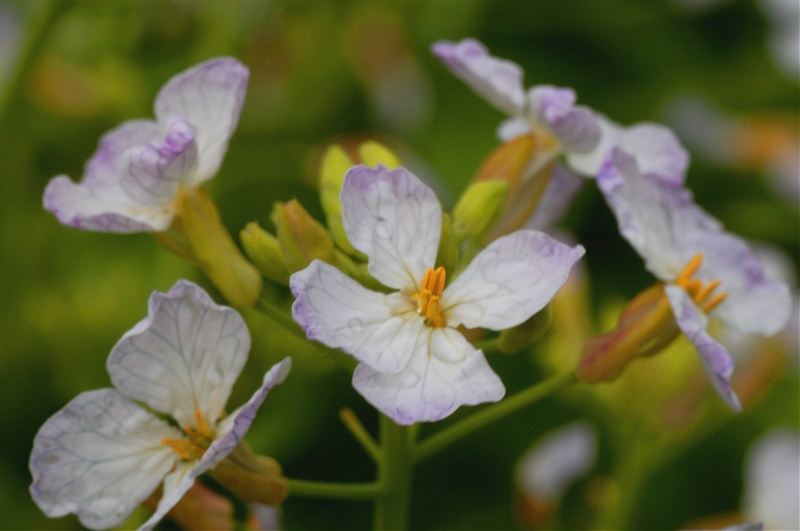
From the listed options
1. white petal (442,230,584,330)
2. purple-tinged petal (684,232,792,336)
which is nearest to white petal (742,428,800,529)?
purple-tinged petal (684,232,792,336)

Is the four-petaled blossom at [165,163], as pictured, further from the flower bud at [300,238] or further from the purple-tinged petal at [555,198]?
the purple-tinged petal at [555,198]

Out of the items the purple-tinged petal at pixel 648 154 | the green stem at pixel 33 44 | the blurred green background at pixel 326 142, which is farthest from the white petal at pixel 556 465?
the green stem at pixel 33 44

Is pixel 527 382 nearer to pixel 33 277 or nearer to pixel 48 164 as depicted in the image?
pixel 33 277

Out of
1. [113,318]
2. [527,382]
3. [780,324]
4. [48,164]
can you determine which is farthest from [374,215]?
[48,164]

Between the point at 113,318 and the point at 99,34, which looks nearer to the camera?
the point at 113,318

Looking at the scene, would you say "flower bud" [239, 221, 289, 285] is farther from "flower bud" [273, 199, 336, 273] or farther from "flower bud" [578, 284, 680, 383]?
"flower bud" [578, 284, 680, 383]

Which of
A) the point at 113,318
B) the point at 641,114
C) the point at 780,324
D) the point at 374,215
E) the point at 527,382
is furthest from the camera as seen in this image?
the point at 641,114
